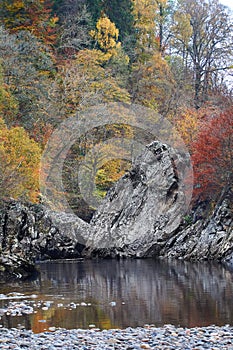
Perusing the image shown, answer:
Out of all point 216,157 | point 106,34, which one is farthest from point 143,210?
point 106,34

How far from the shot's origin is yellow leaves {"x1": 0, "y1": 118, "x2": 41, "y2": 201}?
2920cm

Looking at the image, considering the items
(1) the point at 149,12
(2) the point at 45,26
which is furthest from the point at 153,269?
(1) the point at 149,12

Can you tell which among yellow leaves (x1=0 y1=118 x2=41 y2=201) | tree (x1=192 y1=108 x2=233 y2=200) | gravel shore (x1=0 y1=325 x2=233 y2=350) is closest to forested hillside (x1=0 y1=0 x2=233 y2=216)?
tree (x1=192 y1=108 x2=233 y2=200)

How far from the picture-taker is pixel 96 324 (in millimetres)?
14445

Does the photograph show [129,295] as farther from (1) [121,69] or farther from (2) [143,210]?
(1) [121,69]

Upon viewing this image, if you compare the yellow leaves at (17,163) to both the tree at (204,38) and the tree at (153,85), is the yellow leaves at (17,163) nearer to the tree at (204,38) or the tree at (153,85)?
the tree at (153,85)

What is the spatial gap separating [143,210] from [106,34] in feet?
78.9

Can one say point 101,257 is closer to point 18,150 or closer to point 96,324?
point 18,150

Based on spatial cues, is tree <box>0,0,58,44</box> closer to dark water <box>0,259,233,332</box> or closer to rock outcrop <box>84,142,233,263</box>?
rock outcrop <box>84,142,233,263</box>

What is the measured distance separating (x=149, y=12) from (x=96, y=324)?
51863mm

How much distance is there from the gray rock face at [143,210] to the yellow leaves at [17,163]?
7036 mm

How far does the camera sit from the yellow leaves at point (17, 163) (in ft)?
95.8

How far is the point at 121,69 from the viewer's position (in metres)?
55.7

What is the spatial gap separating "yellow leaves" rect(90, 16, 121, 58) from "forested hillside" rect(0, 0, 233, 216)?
92 mm
